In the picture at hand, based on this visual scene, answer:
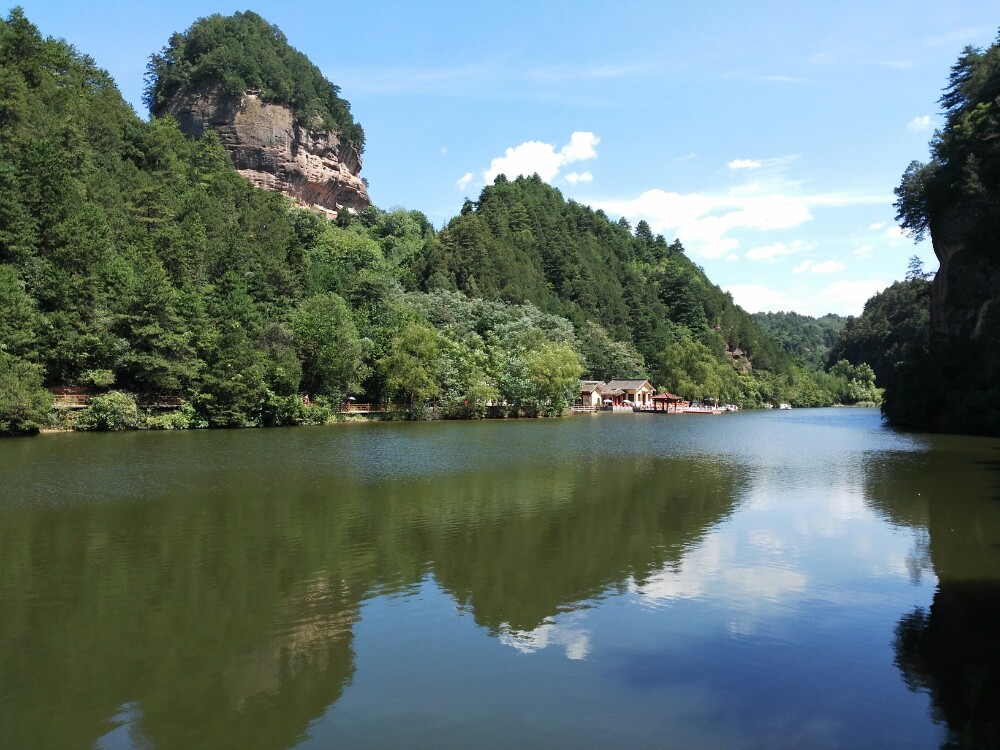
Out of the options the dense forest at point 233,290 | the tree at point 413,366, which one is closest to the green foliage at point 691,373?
the dense forest at point 233,290

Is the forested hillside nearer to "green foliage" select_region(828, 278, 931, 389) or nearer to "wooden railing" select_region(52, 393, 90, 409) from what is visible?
"green foliage" select_region(828, 278, 931, 389)

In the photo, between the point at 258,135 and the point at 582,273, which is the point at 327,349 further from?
the point at 582,273

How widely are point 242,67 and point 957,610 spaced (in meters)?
110

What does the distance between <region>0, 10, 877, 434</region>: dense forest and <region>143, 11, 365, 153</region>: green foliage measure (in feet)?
1.03

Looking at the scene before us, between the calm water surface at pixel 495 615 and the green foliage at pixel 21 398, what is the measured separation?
63.9 feet

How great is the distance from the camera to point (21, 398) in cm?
3844

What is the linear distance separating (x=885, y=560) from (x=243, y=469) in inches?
819

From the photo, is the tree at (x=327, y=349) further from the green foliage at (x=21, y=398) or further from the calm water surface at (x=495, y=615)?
the calm water surface at (x=495, y=615)

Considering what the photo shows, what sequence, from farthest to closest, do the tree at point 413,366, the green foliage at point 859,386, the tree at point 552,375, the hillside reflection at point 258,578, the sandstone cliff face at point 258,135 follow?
the green foliage at point 859,386 → the sandstone cliff face at point 258,135 → the tree at point 552,375 → the tree at point 413,366 → the hillside reflection at point 258,578

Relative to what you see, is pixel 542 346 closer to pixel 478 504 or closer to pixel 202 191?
pixel 202 191

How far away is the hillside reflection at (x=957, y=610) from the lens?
299 inches

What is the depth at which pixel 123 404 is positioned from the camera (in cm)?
4494

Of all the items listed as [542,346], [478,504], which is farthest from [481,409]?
[478,504]

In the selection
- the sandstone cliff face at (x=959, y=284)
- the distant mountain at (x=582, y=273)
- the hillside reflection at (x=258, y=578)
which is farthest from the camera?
the distant mountain at (x=582, y=273)
